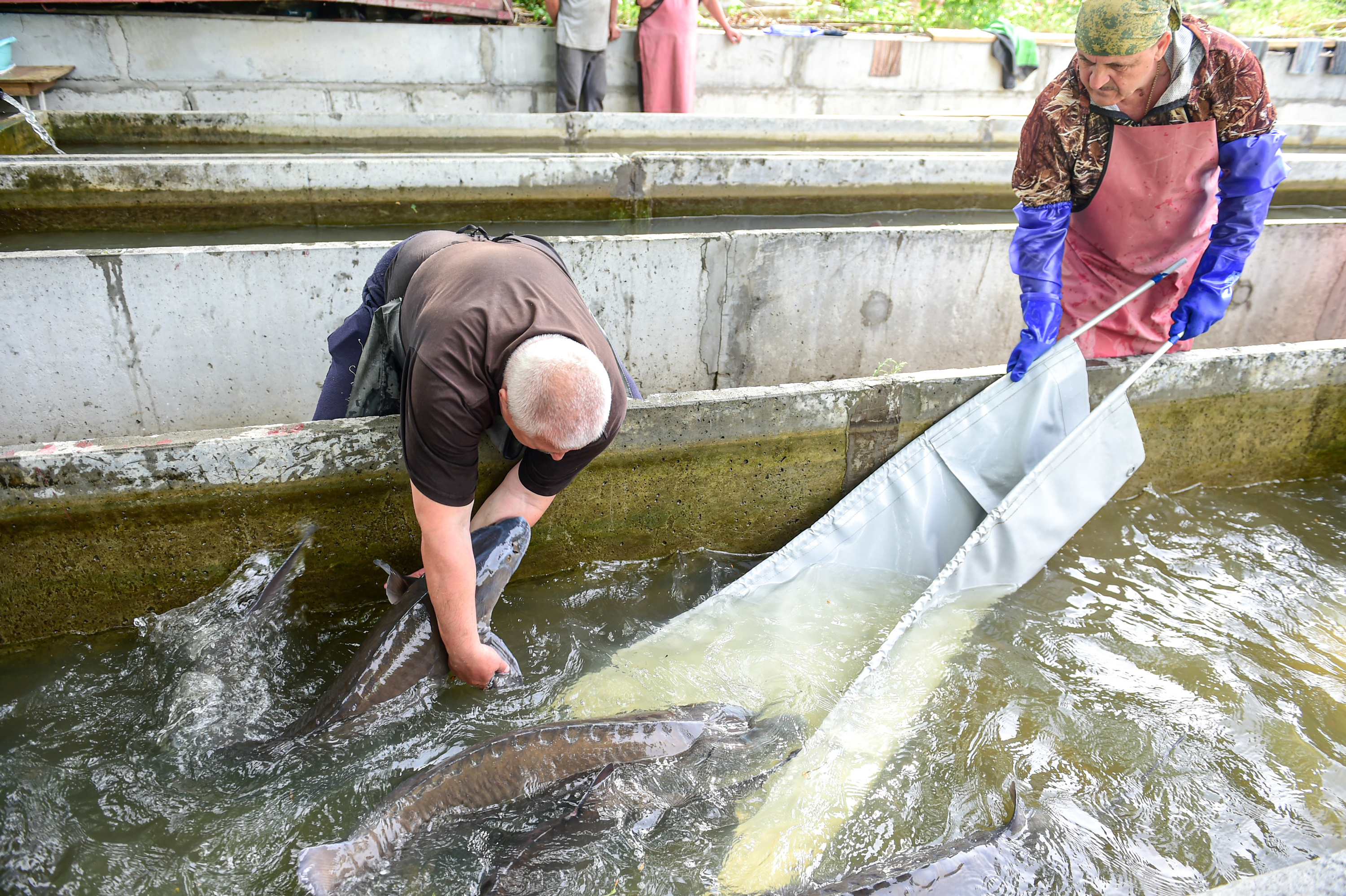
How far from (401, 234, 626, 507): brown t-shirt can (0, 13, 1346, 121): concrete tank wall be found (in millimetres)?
5512

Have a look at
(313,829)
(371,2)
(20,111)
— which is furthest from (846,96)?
(313,829)

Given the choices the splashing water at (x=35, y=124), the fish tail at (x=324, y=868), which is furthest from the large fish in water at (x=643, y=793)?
the splashing water at (x=35, y=124)

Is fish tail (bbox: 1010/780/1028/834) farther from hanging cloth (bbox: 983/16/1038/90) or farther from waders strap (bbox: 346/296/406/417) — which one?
hanging cloth (bbox: 983/16/1038/90)

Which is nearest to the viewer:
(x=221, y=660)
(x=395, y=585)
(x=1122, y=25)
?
(x=1122, y=25)

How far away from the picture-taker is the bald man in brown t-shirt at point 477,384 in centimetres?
217

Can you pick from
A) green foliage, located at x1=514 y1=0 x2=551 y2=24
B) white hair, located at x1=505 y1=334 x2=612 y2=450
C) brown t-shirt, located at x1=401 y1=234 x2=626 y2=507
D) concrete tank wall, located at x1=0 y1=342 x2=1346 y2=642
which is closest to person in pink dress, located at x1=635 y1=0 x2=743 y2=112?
green foliage, located at x1=514 y1=0 x2=551 y2=24

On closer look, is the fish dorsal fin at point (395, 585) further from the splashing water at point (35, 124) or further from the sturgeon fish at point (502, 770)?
the splashing water at point (35, 124)

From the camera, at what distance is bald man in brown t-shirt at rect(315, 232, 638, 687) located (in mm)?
2166

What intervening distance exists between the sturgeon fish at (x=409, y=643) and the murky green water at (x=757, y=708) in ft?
0.29

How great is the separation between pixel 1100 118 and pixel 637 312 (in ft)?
8.37

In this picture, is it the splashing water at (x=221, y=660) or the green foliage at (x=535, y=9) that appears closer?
the splashing water at (x=221, y=660)

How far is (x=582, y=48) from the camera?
828 centimetres

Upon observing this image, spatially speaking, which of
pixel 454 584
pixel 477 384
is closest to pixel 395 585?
pixel 454 584

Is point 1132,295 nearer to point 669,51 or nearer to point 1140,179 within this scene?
point 1140,179
